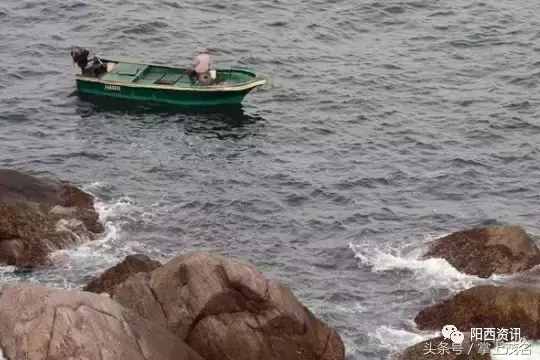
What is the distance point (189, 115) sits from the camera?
A: 42.3 meters

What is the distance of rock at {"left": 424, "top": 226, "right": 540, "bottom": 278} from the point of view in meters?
28.7

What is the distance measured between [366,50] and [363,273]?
2090cm

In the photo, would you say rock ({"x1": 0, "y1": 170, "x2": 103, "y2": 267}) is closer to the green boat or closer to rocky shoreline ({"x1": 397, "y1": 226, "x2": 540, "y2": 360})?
the green boat

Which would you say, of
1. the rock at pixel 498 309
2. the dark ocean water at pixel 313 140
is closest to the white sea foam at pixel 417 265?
the dark ocean water at pixel 313 140

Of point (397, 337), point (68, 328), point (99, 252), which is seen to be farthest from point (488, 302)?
point (99, 252)

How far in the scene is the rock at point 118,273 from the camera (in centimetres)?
2644

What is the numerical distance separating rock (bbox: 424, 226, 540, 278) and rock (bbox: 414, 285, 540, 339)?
308 cm

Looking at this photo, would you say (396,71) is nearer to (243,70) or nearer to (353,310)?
(243,70)

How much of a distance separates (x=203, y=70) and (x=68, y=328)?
2402 centimetres

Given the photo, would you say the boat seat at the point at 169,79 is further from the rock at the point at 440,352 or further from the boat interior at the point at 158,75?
the rock at the point at 440,352

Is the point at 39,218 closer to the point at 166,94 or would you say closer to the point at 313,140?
the point at 166,94

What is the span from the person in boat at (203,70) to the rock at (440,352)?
2019 cm

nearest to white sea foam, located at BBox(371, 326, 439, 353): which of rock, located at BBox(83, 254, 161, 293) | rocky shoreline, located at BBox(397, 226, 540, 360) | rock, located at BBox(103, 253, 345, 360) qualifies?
rocky shoreline, located at BBox(397, 226, 540, 360)

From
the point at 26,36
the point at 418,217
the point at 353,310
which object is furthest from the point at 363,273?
the point at 26,36
